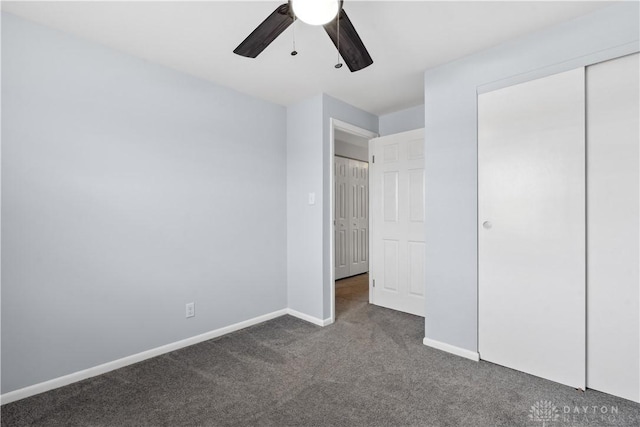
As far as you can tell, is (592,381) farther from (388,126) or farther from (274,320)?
(388,126)

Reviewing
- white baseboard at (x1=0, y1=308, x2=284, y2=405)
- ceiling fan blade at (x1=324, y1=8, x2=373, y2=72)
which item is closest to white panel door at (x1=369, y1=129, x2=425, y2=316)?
white baseboard at (x1=0, y1=308, x2=284, y2=405)

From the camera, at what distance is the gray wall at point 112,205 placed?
6.07 feet

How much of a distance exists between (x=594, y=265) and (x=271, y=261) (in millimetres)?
2617

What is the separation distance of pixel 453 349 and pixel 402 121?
8.11ft

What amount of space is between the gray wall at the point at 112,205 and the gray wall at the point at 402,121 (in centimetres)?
159

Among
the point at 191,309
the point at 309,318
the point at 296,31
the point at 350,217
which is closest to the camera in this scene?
the point at 296,31

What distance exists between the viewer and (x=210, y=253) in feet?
9.06

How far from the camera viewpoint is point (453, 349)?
2396mm

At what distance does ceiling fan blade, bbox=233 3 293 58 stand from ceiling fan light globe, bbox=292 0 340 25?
10 cm

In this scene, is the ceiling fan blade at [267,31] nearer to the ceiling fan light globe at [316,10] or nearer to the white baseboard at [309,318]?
the ceiling fan light globe at [316,10]

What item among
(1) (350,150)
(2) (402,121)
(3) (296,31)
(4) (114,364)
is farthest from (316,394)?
(1) (350,150)

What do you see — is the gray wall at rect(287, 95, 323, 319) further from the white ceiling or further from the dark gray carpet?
the dark gray carpet

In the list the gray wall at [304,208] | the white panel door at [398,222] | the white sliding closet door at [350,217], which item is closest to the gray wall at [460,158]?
the white panel door at [398,222]

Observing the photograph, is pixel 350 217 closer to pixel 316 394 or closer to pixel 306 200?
pixel 306 200
